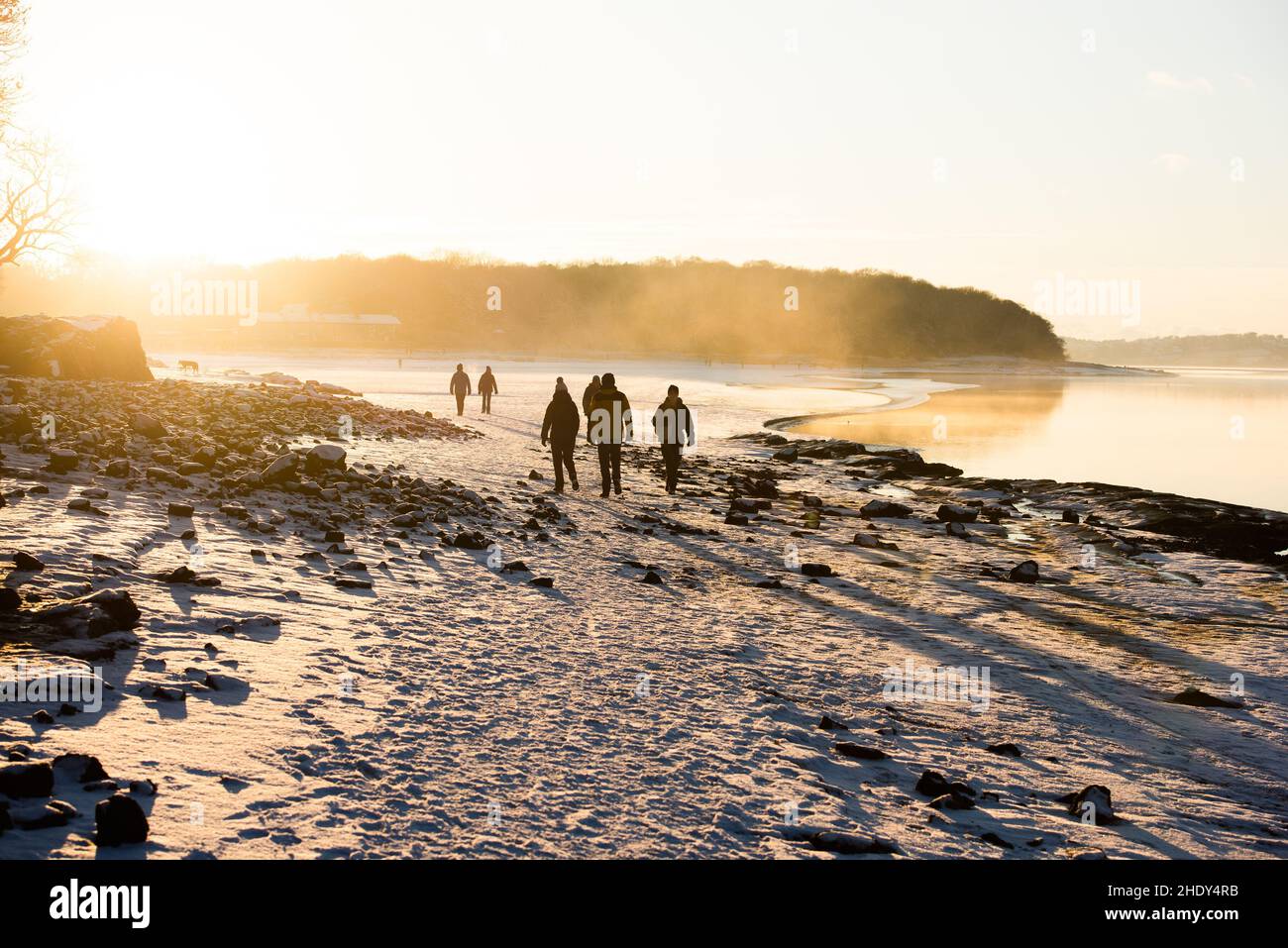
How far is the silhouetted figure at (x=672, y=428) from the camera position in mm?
16906

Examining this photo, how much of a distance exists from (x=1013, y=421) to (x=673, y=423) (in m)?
32.8

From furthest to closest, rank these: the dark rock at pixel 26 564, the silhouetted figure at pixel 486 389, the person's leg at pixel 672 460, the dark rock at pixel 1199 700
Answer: the silhouetted figure at pixel 486 389 → the person's leg at pixel 672 460 → the dark rock at pixel 1199 700 → the dark rock at pixel 26 564

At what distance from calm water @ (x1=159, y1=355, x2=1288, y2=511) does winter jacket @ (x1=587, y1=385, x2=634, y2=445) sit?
12908 millimetres

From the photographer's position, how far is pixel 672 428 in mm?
17156

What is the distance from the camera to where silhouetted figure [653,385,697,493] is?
16906mm

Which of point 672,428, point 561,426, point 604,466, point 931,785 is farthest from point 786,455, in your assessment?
point 931,785

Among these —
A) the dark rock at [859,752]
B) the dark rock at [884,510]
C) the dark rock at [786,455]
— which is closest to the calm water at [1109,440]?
the dark rock at [786,455]

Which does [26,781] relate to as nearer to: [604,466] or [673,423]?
[604,466]

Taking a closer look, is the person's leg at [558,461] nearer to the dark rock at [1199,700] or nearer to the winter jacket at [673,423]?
the winter jacket at [673,423]

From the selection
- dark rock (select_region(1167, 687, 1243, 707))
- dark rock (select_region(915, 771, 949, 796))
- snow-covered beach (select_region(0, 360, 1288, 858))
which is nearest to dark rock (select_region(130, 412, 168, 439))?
snow-covered beach (select_region(0, 360, 1288, 858))

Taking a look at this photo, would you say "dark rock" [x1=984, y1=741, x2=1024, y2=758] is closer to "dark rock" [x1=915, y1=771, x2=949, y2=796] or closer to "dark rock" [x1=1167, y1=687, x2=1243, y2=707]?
"dark rock" [x1=915, y1=771, x2=949, y2=796]
